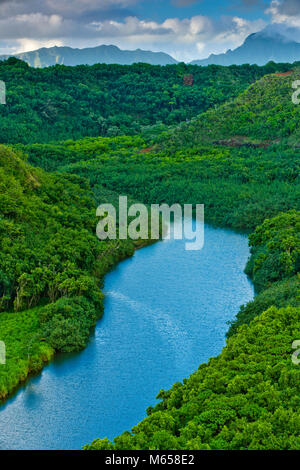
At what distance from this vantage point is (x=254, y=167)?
62219 millimetres

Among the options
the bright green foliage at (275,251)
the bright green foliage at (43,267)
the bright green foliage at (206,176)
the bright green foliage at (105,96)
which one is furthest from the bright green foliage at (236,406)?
the bright green foliage at (105,96)

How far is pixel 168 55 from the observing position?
183m

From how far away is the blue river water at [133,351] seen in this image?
2372 cm

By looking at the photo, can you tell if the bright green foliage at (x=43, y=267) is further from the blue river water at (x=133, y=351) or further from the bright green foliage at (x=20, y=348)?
the blue river water at (x=133, y=351)

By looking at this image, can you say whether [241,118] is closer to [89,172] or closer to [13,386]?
[89,172]

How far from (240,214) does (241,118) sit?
973 inches

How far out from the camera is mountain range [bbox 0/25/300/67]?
160 metres

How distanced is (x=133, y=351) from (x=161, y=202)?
30.0m

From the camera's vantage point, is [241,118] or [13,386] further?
[241,118]

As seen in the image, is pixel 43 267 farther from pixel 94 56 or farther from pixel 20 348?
pixel 94 56

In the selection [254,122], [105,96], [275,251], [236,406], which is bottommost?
[236,406]

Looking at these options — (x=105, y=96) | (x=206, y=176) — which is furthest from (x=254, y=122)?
(x=105, y=96)

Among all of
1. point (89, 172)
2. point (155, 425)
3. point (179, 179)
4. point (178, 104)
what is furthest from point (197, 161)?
point (155, 425)

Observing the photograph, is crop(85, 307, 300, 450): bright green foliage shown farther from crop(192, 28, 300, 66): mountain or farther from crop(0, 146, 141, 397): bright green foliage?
crop(192, 28, 300, 66): mountain
